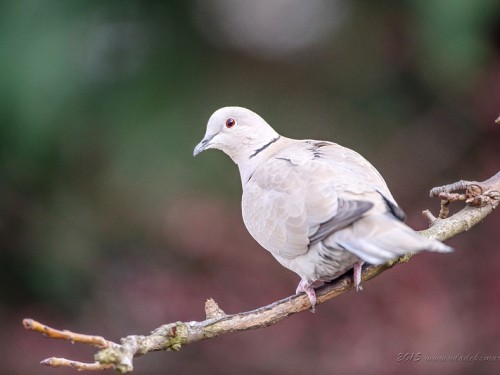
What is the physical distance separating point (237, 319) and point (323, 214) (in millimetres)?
400

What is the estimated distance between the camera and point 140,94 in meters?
5.58

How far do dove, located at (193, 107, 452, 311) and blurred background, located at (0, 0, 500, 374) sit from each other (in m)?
1.64

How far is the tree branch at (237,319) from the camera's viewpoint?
6.89 feet

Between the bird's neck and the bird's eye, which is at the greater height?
the bird's eye

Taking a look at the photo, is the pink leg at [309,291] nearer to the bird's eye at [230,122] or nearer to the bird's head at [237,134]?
the bird's head at [237,134]

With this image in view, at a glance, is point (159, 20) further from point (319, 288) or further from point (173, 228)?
point (319, 288)

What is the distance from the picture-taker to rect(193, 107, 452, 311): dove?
2346mm

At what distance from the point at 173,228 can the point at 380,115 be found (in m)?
1.57

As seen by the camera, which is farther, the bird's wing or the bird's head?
the bird's head

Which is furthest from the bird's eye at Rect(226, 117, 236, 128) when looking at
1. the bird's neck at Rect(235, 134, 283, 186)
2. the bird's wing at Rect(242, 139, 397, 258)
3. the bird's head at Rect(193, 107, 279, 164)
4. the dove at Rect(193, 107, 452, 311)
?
the bird's wing at Rect(242, 139, 397, 258)

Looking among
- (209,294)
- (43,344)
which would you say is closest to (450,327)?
(209,294)

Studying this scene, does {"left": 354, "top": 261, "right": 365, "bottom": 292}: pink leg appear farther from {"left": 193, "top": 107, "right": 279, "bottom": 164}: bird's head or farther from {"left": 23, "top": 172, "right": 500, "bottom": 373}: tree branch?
{"left": 193, "top": 107, "right": 279, "bottom": 164}: bird's head

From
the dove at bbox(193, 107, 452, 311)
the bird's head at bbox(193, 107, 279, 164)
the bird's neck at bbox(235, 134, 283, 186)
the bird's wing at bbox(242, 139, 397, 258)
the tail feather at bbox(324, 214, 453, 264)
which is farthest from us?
the bird's head at bbox(193, 107, 279, 164)

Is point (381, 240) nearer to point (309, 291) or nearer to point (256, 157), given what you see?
point (309, 291)
